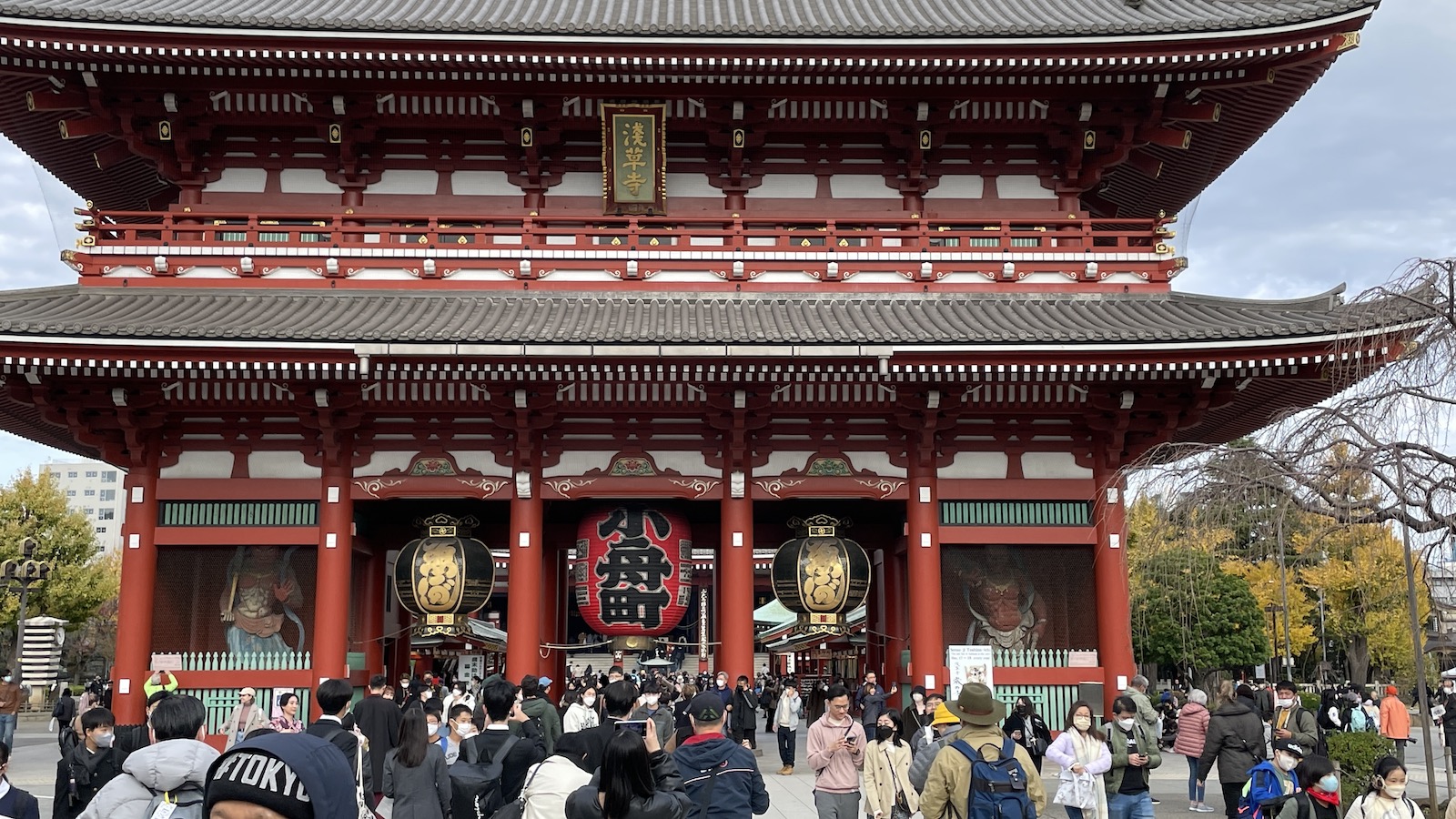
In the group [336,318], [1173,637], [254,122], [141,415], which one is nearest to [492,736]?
[336,318]

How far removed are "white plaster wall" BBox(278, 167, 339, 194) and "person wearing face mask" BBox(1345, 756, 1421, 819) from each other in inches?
675

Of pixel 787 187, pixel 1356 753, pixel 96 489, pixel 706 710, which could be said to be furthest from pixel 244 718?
pixel 96 489

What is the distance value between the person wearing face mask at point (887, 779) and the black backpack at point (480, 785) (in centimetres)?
305

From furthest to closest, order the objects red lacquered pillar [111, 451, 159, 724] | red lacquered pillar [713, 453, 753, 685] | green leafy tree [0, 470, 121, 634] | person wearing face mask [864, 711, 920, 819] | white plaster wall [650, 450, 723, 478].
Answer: green leafy tree [0, 470, 121, 634]
white plaster wall [650, 450, 723, 478]
red lacquered pillar [713, 453, 753, 685]
red lacquered pillar [111, 451, 159, 724]
person wearing face mask [864, 711, 920, 819]

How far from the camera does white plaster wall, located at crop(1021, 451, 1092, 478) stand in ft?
58.2

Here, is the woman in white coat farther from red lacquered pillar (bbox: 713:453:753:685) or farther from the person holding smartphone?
red lacquered pillar (bbox: 713:453:753:685)

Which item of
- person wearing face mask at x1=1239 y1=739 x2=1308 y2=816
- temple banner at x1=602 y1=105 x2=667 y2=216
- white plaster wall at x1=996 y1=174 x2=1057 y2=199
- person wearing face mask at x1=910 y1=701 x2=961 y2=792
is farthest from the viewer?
white plaster wall at x1=996 y1=174 x2=1057 y2=199

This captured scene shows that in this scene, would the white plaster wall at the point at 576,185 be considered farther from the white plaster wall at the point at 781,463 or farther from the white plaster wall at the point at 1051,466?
the white plaster wall at the point at 1051,466

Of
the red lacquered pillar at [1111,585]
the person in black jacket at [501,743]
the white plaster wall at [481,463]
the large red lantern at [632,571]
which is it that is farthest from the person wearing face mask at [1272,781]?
the white plaster wall at [481,463]

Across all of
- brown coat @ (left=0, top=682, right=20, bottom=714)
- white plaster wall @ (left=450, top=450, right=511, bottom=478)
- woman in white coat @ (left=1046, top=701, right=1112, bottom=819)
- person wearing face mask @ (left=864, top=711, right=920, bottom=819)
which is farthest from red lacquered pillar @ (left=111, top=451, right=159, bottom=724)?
woman in white coat @ (left=1046, top=701, right=1112, bottom=819)

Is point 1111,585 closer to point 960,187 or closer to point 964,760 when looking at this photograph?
point 960,187

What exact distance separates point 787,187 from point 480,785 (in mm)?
13575

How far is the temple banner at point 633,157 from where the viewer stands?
18578 mm

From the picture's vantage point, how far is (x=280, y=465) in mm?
17500
